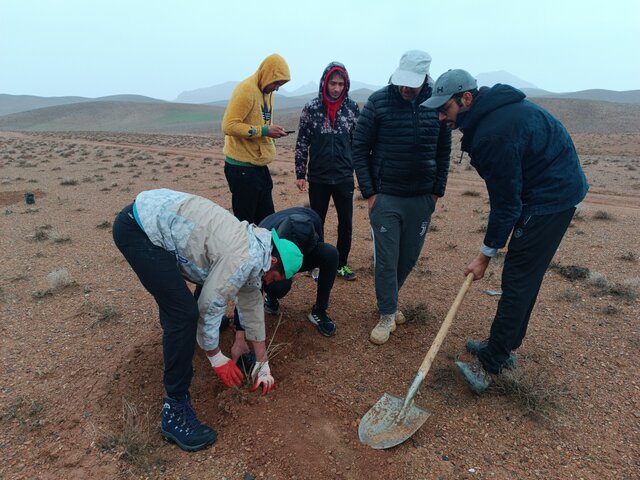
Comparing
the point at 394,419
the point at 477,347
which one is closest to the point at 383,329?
the point at 477,347

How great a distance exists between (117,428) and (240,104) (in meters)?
2.60

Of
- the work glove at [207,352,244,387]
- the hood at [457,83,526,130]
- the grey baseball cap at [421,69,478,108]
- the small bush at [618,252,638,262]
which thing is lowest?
the small bush at [618,252,638,262]

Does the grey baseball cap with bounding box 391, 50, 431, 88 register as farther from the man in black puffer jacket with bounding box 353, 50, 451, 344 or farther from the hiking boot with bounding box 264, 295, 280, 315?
the hiking boot with bounding box 264, 295, 280, 315

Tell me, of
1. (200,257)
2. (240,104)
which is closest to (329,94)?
(240,104)

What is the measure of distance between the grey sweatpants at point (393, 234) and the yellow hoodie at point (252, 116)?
123cm

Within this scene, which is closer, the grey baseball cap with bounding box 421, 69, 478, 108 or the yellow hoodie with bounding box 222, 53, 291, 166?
the grey baseball cap with bounding box 421, 69, 478, 108

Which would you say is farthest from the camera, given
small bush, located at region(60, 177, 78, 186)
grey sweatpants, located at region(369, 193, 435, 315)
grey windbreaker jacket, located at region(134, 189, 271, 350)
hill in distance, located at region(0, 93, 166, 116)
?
hill in distance, located at region(0, 93, 166, 116)

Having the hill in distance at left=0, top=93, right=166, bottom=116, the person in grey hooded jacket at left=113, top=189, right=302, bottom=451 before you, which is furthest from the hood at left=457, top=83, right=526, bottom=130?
the hill in distance at left=0, top=93, right=166, bottom=116

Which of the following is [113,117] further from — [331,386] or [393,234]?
[331,386]

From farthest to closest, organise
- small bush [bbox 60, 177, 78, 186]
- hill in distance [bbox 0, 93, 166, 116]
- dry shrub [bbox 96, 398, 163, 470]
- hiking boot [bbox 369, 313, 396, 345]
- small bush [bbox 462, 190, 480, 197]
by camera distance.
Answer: hill in distance [bbox 0, 93, 166, 116]
small bush [bbox 60, 177, 78, 186]
small bush [bbox 462, 190, 480, 197]
hiking boot [bbox 369, 313, 396, 345]
dry shrub [bbox 96, 398, 163, 470]

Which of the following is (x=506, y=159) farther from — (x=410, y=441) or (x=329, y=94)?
(x=329, y=94)

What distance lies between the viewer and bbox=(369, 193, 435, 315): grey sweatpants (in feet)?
10.5

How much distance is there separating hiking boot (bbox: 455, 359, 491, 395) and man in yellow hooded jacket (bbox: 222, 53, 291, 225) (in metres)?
2.19

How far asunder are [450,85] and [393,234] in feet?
3.96
